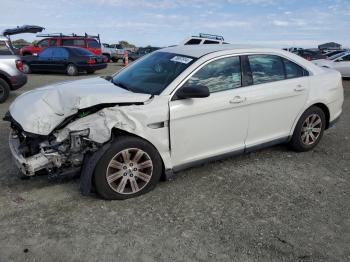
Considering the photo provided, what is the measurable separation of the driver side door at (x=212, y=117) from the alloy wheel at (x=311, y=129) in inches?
47.8

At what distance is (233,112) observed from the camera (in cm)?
426

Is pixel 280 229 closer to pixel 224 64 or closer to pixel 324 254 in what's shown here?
pixel 324 254

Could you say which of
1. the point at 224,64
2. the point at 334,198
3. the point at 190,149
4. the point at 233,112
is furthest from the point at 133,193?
the point at 334,198

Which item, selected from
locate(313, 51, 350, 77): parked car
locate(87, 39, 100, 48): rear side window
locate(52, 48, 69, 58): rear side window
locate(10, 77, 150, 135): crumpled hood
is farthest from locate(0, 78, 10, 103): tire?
locate(87, 39, 100, 48): rear side window

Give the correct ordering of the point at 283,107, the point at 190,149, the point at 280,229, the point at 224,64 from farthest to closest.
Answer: the point at 283,107
the point at 224,64
the point at 190,149
the point at 280,229

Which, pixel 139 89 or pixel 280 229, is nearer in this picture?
pixel 280 229

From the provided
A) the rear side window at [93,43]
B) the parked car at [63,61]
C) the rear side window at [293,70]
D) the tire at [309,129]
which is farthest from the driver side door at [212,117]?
the rear side window at [93,43]

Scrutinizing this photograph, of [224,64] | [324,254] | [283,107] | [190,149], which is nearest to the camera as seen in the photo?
[324,254]

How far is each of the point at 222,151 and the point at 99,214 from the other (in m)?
1.66

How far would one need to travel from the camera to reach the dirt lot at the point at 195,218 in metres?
2.95

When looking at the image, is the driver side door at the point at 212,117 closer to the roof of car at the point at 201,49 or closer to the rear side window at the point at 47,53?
the roof of car at the point at 201,49

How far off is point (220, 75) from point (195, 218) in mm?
1751

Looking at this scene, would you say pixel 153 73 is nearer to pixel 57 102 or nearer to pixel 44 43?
pixel 57 102

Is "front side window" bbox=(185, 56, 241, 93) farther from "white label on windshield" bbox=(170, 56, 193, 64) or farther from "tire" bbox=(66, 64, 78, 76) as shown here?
"tire" bbox=(66, 64, 78, 76)
